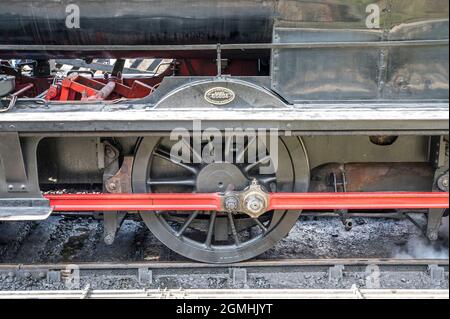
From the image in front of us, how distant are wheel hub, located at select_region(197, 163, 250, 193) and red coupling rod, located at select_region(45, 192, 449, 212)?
0.36 ft

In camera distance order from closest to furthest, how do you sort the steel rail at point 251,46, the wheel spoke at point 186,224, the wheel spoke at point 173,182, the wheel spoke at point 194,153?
the steel rail at point 251,46 → the wheel spoke at point 194,153 → the wheel spoke at point 173,182 → the wheel spoke at point 186,224

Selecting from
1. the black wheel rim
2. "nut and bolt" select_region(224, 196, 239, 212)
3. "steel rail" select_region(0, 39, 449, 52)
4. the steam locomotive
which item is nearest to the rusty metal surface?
the steam locomotive

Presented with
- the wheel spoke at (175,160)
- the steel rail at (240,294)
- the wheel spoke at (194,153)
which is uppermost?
the wheel spoke at (194,153)

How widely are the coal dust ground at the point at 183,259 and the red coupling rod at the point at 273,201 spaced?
50 cm

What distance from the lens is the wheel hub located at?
4.00 metres

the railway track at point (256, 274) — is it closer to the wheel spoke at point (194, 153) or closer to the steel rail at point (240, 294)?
the steel rail at point (240, 294)

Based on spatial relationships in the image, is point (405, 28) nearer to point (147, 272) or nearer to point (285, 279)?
point (285, 279)

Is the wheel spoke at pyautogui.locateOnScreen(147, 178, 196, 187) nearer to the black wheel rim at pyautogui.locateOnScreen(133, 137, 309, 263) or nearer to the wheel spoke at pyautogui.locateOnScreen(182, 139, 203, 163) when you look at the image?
the black wheel rim at pyautogui.locateOnScreen(133, 137, 309, 263)

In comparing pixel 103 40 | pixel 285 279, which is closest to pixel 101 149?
pixel 103 40

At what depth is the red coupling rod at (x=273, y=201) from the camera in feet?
12.9

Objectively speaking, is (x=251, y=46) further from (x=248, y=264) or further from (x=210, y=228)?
(x=248, y=264)

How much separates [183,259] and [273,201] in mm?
1072

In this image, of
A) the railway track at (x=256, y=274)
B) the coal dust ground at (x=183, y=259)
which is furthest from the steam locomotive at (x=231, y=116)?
the coal dust ground at (x=183, y=259)

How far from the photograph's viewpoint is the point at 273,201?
3.92 m
